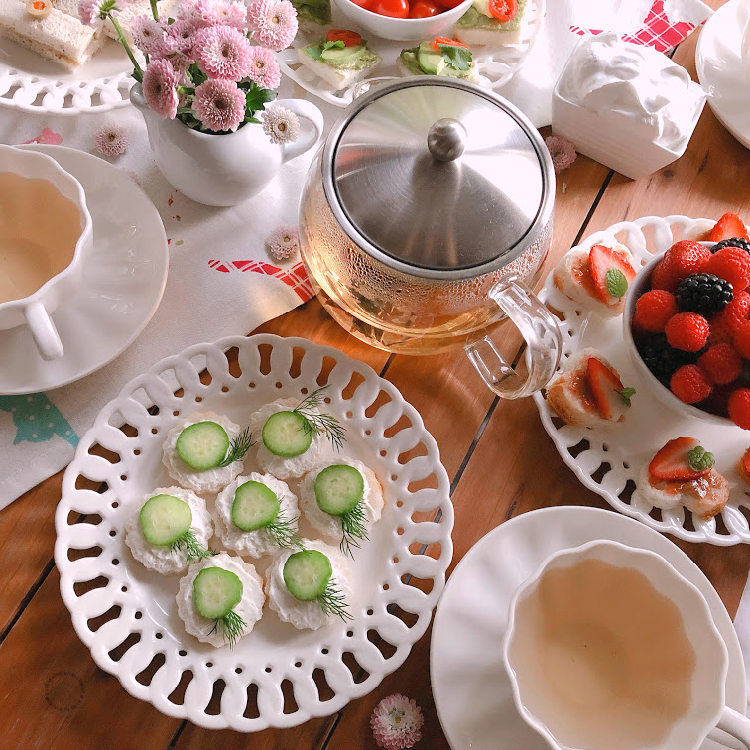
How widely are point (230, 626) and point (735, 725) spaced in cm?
49

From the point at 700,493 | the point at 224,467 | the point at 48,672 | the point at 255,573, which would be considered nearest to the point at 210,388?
the point at 224,467

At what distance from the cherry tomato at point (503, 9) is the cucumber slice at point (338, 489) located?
651mm

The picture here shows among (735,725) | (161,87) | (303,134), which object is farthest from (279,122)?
(735,725)

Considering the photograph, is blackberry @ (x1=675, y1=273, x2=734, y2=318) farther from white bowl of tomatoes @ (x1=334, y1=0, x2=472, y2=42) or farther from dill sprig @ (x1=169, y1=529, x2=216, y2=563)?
dill sprig @ (x1=169, y1=529, x2=216, y2=563)

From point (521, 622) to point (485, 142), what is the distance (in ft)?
1.56

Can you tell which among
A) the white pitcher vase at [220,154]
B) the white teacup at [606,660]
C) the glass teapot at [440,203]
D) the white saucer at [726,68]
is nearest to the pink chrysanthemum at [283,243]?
the white pitcher vase at [220,154]

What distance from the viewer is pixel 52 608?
82 cm

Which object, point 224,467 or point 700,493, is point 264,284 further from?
point 700,493

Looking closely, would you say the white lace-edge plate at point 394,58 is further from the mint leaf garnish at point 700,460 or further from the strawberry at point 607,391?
the mint leaf garnish at point 700,460

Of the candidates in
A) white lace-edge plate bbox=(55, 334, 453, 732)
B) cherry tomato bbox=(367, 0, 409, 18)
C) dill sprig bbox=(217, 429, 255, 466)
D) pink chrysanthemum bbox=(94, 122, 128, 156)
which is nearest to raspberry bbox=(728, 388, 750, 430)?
white lace-edge plate bbox=(55, 334, 453, 732)

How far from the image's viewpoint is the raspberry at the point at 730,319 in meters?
0.83

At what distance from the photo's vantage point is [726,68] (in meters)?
1.08

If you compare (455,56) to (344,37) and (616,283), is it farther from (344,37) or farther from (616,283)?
(616,283)

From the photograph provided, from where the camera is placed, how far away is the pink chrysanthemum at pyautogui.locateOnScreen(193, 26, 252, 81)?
71cm
